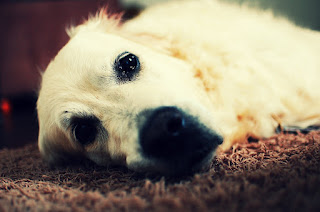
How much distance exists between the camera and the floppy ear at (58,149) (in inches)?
54.6

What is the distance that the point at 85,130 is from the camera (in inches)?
50.8

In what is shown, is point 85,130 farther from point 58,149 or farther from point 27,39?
point 27,39

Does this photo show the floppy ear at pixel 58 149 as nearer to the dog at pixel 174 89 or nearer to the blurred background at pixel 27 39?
the dog at pixel 174 89

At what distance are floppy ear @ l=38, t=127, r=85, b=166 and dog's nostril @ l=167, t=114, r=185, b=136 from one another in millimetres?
676

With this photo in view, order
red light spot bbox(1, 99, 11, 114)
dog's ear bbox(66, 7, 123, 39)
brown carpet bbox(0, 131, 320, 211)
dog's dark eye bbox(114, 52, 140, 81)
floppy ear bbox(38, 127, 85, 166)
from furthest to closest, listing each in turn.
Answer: red light spot bbox(1, 99, 11, 114) → dog's ear bbox(66, 7, 123, 39) → floppy ear bbox(38, 127, 85, 166) → dog's dark eye bbox(114, 52, 140, 81) → brown carpet bbox(0, 131, 320, 211)

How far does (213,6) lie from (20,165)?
1.69 metres

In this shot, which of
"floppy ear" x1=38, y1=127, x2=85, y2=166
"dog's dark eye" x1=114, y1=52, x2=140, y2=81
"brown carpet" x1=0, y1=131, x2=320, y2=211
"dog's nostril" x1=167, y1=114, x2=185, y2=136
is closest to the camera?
"brown carpet" x1=0, y1=131, x2=320, y2=211

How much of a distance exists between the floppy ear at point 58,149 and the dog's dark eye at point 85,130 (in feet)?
0.28

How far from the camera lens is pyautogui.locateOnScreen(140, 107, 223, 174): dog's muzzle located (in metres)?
0.91

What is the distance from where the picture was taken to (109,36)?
1.50 m

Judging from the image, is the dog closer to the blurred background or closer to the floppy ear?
the floppy ear

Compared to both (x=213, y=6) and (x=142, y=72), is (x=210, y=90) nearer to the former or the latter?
(x=142, y=72)

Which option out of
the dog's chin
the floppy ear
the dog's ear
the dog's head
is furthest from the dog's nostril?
the dog's ear

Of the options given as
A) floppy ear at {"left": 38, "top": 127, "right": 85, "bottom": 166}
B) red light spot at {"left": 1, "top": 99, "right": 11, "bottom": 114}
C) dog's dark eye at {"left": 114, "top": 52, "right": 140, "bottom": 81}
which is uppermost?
dog's dark eye at {"left": 114, "top": 52, "right": 140, "bottom": 81}
